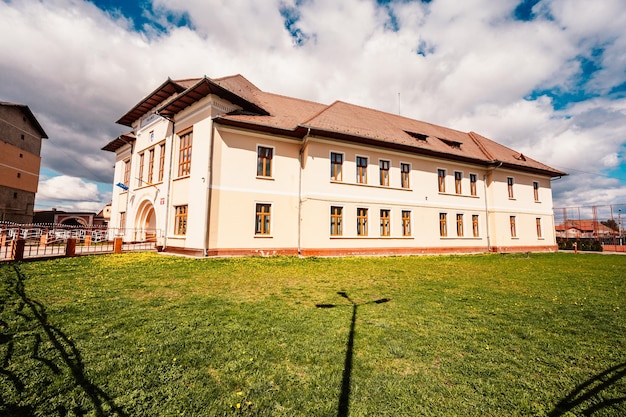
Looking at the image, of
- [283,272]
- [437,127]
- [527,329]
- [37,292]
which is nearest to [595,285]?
[527,329]

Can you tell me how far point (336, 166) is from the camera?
17.7m

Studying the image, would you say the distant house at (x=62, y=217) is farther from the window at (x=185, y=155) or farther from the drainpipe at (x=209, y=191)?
the drainpipe at (x=209, y=191)

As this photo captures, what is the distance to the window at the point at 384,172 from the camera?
19138 millimetres

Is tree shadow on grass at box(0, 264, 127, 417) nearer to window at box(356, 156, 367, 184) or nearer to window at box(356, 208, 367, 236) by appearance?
window at box(356, 208, 367, 236)

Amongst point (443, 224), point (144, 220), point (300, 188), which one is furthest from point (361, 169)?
Result: point (144, 220)

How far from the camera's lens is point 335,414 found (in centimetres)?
265

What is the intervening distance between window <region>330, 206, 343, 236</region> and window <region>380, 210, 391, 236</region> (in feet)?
10.2

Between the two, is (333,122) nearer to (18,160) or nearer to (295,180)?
(295,180)

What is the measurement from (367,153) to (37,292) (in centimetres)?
1646

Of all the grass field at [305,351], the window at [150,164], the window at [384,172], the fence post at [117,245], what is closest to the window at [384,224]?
the window at [384,172]

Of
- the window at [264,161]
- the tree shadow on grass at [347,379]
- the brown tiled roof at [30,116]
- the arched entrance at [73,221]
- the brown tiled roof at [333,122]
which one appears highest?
the brown tiled roof at [30,116]

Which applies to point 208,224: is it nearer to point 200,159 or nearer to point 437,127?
point 200,159

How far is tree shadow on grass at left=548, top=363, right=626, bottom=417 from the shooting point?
274 cm

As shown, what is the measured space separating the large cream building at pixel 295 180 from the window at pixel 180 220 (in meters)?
0.06
